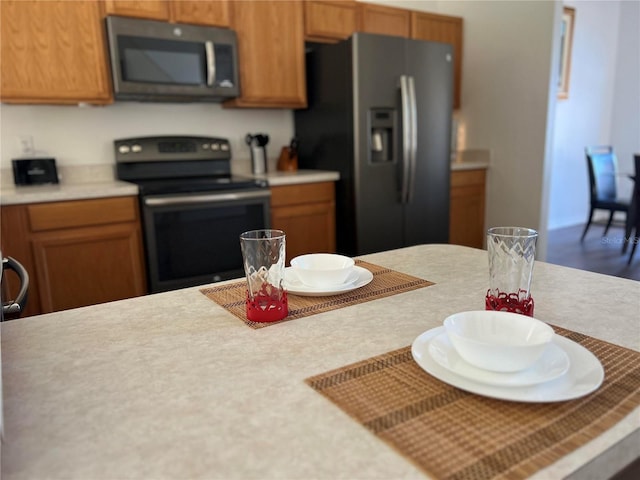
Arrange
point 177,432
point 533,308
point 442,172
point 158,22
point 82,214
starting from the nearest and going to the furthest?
point 177,432
point 533,308
point 82,214
point 158,22
point 442,172

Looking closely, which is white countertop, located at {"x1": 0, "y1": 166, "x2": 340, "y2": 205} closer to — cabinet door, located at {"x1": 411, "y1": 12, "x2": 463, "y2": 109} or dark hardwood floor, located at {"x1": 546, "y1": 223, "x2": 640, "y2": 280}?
cabinet door, located at {"x1": 411, "y1": 12, "x2": 463, "y2": 109}

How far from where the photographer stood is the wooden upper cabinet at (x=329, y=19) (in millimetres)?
3055

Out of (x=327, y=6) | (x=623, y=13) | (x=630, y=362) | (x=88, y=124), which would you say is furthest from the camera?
(x=623, y=13)

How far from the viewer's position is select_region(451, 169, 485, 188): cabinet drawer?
3686mm

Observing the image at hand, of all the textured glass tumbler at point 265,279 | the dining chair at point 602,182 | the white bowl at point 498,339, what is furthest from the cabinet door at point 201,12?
the dining chair at point 602,182

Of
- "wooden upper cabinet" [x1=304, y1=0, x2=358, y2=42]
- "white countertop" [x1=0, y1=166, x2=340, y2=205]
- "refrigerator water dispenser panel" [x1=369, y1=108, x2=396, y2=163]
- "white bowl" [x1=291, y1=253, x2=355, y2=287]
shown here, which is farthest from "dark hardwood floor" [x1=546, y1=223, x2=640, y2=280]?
"white bowl" [x1=291, y1=253, x2=355, y2=287]

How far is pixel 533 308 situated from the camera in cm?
83

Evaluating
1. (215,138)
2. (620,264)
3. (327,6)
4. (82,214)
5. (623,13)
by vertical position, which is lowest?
(620,264)

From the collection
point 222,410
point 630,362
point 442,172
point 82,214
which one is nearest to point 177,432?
point 222,410

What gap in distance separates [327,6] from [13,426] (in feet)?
10.2

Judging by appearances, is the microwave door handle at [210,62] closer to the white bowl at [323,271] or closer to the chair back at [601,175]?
the white bowl at [323,271]

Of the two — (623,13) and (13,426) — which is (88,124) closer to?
(13,426)

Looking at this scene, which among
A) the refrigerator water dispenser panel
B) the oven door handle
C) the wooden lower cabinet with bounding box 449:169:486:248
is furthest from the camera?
the wooden lower cabinet with bounding box 449:169:486:248

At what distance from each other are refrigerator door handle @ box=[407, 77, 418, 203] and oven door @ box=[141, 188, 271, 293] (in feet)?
3.12
